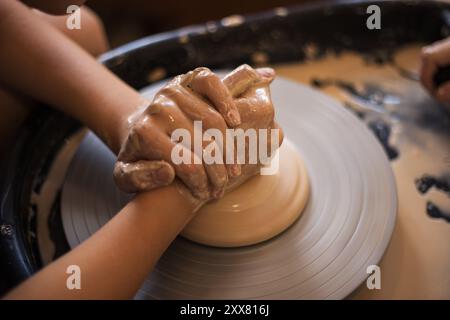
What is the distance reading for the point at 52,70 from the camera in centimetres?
116

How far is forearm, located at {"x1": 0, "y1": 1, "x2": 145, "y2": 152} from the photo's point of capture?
1.13 meters

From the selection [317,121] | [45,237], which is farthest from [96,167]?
[317,121]

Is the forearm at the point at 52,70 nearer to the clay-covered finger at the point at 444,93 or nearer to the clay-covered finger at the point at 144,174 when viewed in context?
the clay-covered finger at the point at 144,174

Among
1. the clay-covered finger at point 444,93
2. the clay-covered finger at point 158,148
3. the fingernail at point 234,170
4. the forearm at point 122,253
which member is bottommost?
the forearm at point 122,253

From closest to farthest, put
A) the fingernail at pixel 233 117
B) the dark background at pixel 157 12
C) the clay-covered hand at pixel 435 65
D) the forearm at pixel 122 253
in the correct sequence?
the forearm at pixel 122 253, the fingernail at pixel 233 117, the clay-covered hand at pixel 435 65, the dark background at pixel 157 12

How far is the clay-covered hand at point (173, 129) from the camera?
0.88 meters

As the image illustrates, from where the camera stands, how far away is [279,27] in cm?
151

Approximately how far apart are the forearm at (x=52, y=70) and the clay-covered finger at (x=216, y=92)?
0.79 feet

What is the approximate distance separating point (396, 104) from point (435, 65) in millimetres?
158

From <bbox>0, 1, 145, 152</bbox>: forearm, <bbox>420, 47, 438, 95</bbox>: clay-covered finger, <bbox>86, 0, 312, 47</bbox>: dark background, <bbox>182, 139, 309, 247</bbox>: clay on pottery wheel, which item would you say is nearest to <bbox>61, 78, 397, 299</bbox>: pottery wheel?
<bbox>182, 139, 309, 247</bbox>: clay on pottery wheel

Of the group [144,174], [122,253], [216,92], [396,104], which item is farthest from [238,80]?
[396,104]

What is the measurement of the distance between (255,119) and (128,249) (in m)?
0.38

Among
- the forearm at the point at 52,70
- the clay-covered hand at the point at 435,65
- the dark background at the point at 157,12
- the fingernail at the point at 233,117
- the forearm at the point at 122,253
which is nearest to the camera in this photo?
the forearm at the point at 122,253

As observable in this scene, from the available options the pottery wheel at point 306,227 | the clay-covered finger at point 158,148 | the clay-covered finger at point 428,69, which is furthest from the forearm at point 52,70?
the clay-covered finger at point 428,69
